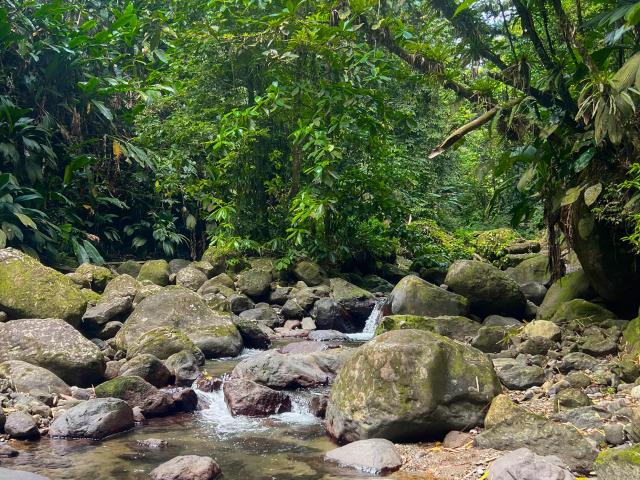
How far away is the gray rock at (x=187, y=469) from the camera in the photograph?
4090mm

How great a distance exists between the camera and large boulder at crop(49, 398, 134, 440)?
16.6 ft

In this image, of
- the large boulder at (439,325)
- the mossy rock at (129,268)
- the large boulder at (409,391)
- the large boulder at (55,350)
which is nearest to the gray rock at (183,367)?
the large boulder at (55,350)

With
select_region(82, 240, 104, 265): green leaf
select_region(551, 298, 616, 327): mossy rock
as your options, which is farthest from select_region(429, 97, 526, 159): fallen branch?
select_region(82, 240, 104, 265): green leaf

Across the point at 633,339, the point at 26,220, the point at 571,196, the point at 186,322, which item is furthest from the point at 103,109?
the point at 633,339

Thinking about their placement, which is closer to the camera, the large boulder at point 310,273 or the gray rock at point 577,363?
the gray rock at point 577,363

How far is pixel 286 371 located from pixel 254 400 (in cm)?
74

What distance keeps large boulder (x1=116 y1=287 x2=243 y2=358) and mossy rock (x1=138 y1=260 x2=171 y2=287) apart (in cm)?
282

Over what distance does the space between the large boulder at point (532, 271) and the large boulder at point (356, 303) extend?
3104 millimetres

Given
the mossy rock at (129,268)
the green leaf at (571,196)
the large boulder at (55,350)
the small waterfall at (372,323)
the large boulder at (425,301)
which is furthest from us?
the mossy rock at (129,268)

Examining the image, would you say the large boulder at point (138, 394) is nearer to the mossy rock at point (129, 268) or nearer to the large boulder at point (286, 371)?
the large boulder at point (286, 371)

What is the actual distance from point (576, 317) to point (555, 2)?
3277mm

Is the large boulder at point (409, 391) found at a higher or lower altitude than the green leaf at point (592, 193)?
lower

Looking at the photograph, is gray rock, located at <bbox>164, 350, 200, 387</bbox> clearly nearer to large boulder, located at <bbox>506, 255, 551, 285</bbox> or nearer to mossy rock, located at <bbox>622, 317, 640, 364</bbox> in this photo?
mossy rock, located at <bbox>622, 317, 640, 364</bbox>

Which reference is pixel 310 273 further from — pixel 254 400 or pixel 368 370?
pixel 368 370
